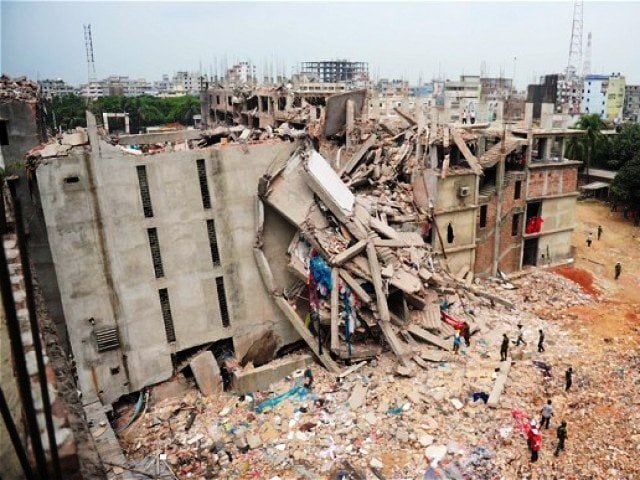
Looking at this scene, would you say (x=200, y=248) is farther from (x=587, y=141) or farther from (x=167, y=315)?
(x=587, y=141)

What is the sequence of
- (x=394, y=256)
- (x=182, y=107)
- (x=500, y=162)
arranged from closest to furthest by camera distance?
(x=394, y=256), (x=500, y=162), (x=182, y=107)

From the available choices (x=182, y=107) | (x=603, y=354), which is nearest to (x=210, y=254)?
(x=603, y=354)

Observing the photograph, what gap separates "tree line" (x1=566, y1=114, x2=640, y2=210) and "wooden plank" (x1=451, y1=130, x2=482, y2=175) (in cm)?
1629

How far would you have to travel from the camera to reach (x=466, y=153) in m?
19.3

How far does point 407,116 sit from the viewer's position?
23938 millimetres

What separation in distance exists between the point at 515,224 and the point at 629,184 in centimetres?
1319

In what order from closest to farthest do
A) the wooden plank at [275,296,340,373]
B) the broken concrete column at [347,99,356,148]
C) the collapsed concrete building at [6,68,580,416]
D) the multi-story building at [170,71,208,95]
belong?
the collapsed concrete building at [6,68,580,416] < the wooden plank at [275,296,340,373] < the broken concrete column at [347,99,356,148] < the multi-story building at [170,71,208,95]

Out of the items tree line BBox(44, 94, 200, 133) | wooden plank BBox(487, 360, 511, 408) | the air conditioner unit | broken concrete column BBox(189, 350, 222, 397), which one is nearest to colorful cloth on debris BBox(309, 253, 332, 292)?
broken concrete column BBox(189, 350, 222, 397)

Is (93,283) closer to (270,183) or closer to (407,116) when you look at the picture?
(270,183)

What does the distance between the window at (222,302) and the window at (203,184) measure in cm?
217

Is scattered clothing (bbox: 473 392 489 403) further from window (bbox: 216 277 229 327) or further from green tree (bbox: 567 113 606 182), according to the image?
green tree (bbox: 567 113 606 182)

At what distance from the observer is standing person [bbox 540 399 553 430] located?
11320 mm

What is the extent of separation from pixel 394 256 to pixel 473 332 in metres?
3.66

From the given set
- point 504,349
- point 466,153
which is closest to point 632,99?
point 466,153
